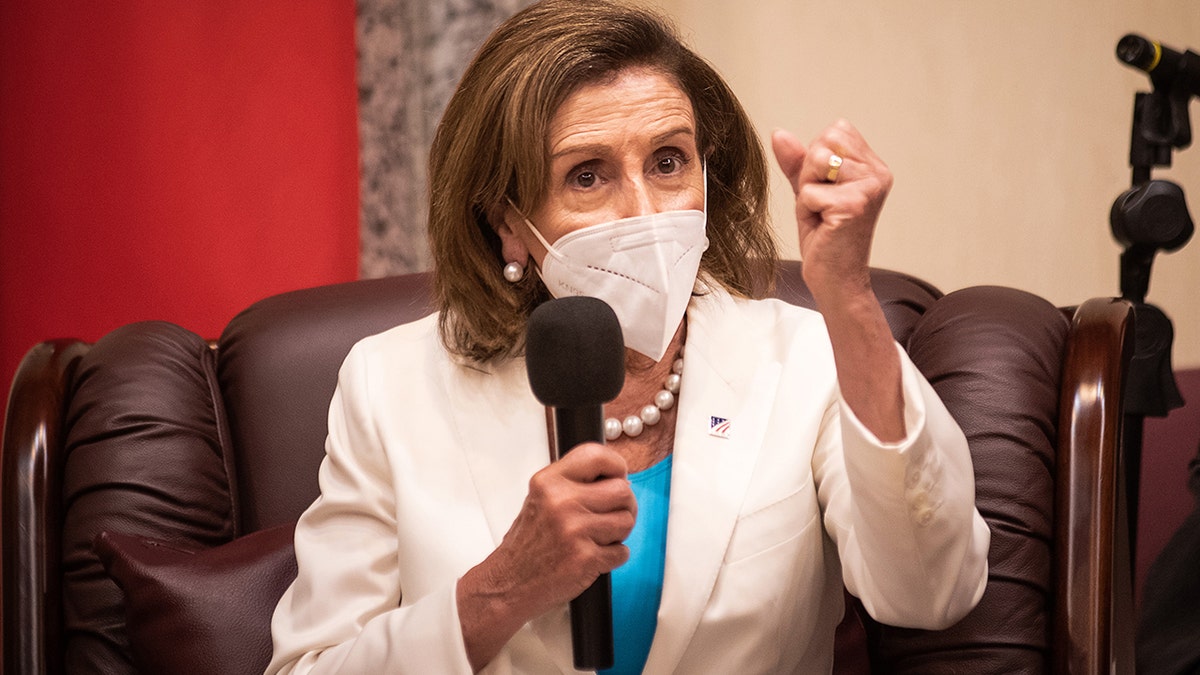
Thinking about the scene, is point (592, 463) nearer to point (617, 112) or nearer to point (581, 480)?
point (581, 480)

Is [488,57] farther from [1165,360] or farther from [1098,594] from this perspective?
[1165,360]

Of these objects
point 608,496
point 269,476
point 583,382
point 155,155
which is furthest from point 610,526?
point 155,155

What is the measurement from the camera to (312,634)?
1649 mm

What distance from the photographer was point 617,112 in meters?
1.68

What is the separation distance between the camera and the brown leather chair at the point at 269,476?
5.54ft

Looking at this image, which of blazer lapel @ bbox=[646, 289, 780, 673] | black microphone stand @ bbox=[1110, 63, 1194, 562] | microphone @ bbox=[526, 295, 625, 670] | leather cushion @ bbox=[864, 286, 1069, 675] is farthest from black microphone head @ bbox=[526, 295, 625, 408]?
black microphone stand @ bbox=[1110, 63, 1194, 562]

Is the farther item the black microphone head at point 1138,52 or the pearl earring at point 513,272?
the black microphone head at point 1138,52

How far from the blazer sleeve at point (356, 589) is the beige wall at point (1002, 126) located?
194 centimetres

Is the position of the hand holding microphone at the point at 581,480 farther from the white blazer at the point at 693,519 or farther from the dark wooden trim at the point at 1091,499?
the dark wooden trim at the point at 1091,499

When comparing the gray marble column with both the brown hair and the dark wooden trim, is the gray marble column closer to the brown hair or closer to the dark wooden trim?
the brown hair

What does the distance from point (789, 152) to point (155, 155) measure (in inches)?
91.6

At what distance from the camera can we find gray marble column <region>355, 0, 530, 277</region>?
288cm

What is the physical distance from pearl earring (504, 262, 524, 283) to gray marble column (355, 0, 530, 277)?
106 centimetres

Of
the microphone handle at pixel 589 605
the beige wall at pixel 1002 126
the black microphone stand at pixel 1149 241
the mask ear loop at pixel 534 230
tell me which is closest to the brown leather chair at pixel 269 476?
the black microphone stand at pixel 1149 241
